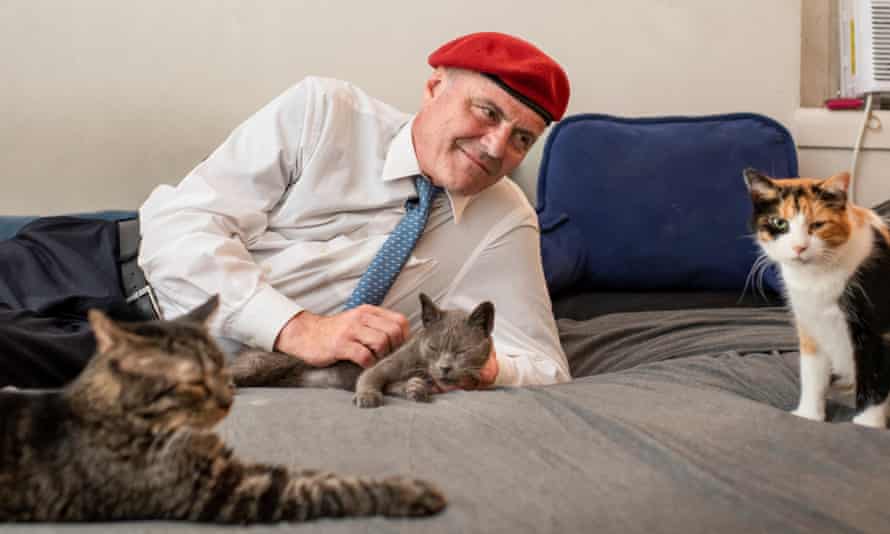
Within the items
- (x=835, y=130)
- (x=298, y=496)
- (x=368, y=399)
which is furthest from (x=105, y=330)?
(x=835, y=130)

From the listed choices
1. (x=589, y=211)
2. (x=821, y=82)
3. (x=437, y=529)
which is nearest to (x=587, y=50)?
(x=589, y=211)

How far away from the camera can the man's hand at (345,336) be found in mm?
1033

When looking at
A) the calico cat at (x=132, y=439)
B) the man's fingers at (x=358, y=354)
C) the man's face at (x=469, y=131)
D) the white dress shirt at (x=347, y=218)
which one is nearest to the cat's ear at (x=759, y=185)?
the man's face at (x=469, y=131)

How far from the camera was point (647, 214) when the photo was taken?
199 centimetres

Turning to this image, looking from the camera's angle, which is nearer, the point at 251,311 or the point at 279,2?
the point at 251,311

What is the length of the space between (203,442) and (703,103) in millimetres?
2354

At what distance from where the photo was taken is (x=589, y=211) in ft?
6.58

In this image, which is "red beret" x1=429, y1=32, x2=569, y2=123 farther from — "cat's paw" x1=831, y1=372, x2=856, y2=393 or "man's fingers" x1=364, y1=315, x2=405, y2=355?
"cat's paw" x1=831, y1=372, x2=856, y2=393

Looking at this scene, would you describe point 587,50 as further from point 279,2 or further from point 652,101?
point 279,2

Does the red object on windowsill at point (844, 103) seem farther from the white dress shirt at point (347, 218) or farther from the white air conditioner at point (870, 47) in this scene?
the white dress shirt at point (347, 218)

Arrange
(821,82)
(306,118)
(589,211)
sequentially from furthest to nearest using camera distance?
(821,82) < (589,211) < (306,118)

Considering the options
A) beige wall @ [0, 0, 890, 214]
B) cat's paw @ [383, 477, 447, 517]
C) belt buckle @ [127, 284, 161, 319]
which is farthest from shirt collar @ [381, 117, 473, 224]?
cat's paw @ [383, 477, 447, 517]

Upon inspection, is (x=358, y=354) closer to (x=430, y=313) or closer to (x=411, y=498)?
(x=430, y=313)

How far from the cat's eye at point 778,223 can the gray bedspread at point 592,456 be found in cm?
25
